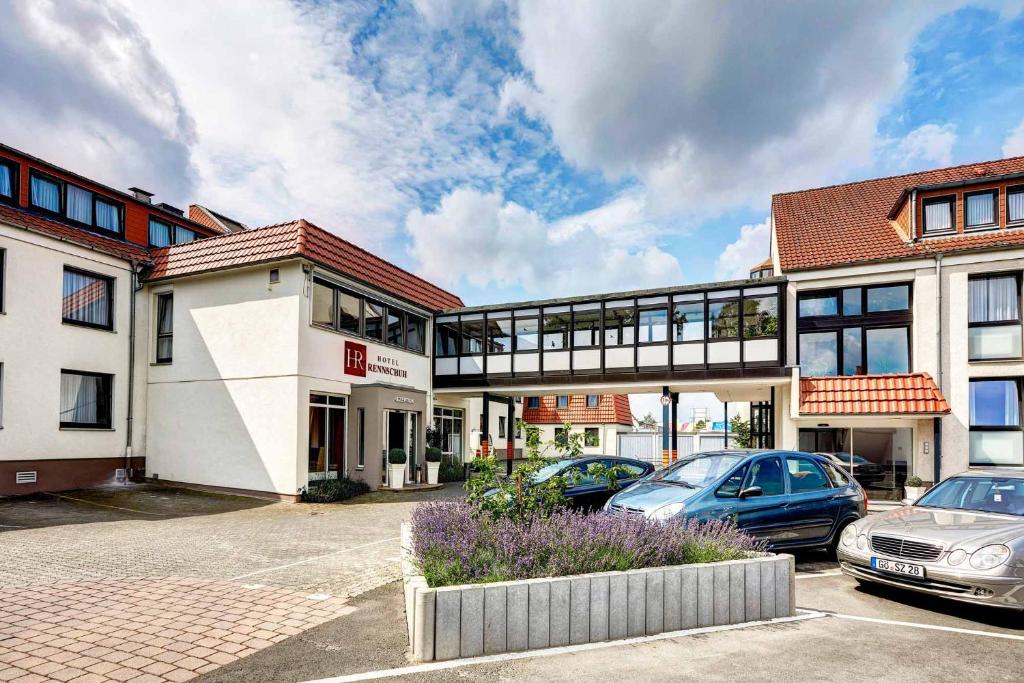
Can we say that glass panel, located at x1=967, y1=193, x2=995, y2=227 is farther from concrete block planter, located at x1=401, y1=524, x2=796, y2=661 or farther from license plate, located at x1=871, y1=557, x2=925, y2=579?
concrete block planter, located at x1=401, y1=524, x2=796, y2=661

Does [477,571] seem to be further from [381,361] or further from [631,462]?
[381,361]

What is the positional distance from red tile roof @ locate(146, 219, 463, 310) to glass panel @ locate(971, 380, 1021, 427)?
59.0ft

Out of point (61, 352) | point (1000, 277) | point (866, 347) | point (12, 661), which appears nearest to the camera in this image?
point (12, 661)

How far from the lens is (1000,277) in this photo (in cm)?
1825

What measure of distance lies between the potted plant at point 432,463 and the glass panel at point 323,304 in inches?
236

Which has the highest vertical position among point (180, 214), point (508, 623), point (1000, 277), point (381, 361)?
point (180, 214)

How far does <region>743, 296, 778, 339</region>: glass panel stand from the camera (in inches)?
804

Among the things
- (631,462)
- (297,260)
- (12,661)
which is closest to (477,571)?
(12,661)

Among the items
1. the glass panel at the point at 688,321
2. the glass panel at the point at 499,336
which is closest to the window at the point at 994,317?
the glass panel at the point at 688,321

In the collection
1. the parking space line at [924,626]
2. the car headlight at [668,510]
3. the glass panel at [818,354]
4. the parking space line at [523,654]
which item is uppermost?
the glass panel at [818,354]

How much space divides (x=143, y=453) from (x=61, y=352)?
3.72 m

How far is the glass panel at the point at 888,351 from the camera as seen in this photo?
19344 mm

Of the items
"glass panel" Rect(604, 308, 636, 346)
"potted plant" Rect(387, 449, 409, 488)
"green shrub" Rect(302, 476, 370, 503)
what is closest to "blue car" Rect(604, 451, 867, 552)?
"green shrub" Rect(302, 476, 370, 503)

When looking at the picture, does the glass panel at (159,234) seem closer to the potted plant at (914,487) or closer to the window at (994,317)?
the potted plant at (914,487)
